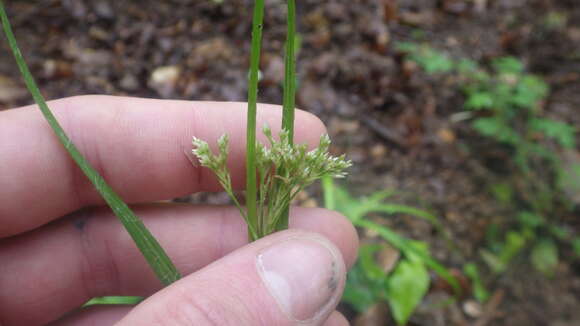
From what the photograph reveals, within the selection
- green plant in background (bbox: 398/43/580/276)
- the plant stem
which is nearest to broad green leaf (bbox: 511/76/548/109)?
green plant in background (bbox: 398/43/580/276)

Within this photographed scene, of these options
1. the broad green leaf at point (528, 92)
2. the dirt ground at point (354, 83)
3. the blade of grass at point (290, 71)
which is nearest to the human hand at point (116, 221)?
the blade of grass at point (290, 71)

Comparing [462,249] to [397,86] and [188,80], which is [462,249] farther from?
[188,80]

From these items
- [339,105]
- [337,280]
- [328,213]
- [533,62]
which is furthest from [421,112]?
[337,280]

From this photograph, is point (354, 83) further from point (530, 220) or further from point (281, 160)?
point (281, 160)

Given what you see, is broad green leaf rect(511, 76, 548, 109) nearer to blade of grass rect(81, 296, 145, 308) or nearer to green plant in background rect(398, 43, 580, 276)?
green plant in background rect(398, 43, 580, 276)

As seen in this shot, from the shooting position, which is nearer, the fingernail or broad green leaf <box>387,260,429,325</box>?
the fingernail

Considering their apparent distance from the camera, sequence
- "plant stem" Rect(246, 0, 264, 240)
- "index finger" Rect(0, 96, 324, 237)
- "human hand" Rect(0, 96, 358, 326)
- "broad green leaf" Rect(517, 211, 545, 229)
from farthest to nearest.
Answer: "broad green leaf" Rect(517, 211, 545, 229)
"index finger" Rect(0, 96, 324, 237)
"human hand" Rect(0, 96, 358, 326)
"plant stem" Rect(246, 0, 264, 240)

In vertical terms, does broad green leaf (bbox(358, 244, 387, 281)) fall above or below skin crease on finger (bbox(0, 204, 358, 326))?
below
